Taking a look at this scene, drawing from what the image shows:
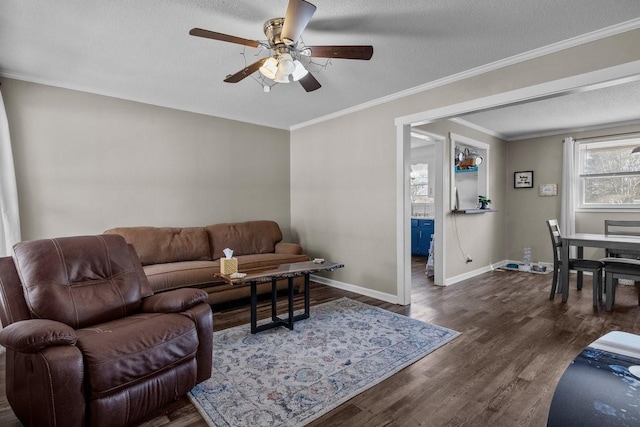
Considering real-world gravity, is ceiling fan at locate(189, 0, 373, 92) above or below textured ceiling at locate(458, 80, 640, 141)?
below

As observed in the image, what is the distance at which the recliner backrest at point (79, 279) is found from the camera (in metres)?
1.89

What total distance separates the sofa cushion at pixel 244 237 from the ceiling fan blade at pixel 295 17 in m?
2.94

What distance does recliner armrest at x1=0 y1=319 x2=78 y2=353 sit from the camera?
1.44m

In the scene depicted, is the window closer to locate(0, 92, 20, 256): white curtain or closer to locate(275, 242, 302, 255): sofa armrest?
locate(275, 242, 302, 255): sofa armrest

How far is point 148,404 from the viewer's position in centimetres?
174

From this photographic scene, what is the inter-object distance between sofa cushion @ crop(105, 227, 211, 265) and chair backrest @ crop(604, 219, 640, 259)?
546 cm

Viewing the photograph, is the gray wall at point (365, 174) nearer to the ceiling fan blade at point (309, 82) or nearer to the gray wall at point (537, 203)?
the gray wall at point (537, 203)

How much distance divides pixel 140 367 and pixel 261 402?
0.74 meters

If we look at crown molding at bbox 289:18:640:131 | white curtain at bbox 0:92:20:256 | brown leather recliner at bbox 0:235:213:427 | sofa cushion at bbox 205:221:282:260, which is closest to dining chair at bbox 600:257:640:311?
crown molding at bbox 289:18:640:131

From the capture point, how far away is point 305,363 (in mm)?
2408

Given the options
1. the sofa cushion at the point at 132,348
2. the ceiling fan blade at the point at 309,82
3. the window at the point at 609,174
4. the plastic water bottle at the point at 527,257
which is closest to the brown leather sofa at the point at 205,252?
the sofa cushion at the point at 132,348

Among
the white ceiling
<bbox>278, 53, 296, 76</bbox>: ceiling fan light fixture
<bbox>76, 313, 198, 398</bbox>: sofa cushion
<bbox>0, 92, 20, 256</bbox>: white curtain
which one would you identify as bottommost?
<bbox>76, 313, 198, 398</bbox>: sofa cushion

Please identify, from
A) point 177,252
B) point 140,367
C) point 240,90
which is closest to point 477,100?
point 240,90

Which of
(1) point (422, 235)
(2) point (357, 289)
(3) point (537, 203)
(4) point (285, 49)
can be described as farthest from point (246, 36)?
(3) point (537, 203)
